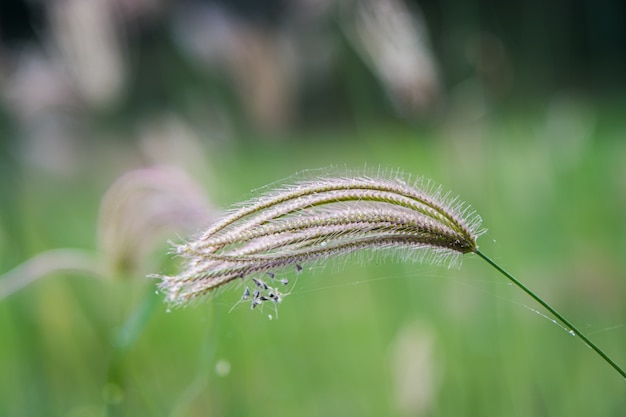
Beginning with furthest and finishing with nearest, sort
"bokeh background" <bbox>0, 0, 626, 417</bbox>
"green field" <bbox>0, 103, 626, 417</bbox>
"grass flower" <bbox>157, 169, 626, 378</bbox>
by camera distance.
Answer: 1. "green field" <bbox>0, 103, 626, 417</bbox>
2. "bokeh background" <bbox>0, 0, 626, 417</bbox>
3. "grass flower" <bbox>157, 169, 626, 378</bbox>

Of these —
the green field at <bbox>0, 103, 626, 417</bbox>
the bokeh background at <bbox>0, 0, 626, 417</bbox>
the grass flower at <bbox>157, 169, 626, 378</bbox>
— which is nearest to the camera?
the grass flower at <bbox>157, 169, 626, 378</bbox>

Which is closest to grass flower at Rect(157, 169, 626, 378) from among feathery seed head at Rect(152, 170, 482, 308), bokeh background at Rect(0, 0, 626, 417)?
feathery seed head at Rect(152, 170, 482, 308)

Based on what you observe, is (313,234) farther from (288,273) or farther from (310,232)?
(288,273)

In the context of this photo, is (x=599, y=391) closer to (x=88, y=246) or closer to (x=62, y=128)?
(x=62, y=128)

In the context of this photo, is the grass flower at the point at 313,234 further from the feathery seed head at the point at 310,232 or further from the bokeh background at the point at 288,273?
the bokeh background at the point at 288,273

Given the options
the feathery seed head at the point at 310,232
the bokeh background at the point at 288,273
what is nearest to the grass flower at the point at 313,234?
the feathery seed head at the point at 310,232

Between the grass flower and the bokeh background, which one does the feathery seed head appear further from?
the bokeh background

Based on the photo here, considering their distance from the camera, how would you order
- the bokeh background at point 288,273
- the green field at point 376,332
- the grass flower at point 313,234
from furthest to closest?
the green field at point 376,332 < the bokeh background at point 288,273 < the grass flower at point 313,234

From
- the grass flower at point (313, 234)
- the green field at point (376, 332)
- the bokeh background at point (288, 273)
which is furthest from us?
the green field at point (376, 332)

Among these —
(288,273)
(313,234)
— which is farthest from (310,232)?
(288,273)
